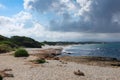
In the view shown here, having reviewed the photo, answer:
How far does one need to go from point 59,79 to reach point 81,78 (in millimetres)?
2389

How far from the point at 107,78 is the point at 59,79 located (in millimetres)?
5099

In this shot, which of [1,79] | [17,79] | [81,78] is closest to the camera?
[1,79]

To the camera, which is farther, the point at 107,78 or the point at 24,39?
the point at 24,39

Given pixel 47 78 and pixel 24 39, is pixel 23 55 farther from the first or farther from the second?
pixel 24 39

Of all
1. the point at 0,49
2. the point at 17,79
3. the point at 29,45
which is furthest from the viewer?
the point at 29,45

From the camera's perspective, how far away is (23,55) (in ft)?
194

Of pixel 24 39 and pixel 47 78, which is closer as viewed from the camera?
pixel 47 78

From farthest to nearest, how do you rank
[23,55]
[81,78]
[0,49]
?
[0,49]
[23,55]
[81,78]

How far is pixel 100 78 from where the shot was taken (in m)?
27.5

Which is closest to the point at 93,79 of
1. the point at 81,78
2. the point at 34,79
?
the point at 81,78

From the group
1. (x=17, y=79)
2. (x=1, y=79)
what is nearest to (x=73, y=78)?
(x=17, y=79)

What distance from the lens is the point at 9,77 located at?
26.1 meters

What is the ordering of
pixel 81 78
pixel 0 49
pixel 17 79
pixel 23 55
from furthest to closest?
pixel 0 49
pixel 23 55
pixel 81 78
pixel 17 79

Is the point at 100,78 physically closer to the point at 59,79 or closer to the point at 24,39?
the point at 59,79
